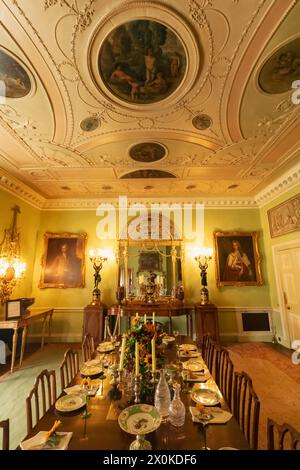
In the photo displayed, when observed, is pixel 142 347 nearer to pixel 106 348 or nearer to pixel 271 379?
pixel 106 348

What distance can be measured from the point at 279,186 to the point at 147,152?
11.4 ft

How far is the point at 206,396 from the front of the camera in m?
1.72

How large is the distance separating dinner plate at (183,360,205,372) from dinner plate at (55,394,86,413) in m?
1.12

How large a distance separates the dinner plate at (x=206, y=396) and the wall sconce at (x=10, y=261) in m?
4.60

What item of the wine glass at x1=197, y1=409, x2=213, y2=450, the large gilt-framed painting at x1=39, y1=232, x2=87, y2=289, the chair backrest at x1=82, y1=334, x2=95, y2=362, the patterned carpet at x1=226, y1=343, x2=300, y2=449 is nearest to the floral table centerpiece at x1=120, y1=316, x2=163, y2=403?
the wine glass at x1=197, y1=409, x2=213, y2=450

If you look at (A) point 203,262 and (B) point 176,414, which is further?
(A) point 203,262

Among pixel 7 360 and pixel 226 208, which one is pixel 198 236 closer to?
pixel 226 208

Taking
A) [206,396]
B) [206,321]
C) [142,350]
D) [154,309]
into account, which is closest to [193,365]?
[206,396]

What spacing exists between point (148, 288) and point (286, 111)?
4.60 meters

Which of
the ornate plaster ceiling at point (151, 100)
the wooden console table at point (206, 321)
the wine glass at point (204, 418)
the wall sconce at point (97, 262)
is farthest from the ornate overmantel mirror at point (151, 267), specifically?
the wine glass at point (204, 418)

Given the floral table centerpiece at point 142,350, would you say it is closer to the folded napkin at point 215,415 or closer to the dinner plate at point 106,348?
the folded napkin at point 215,415

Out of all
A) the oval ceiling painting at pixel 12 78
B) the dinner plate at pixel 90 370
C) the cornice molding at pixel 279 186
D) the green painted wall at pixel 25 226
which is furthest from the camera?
the green painted wall at pixel 25 226

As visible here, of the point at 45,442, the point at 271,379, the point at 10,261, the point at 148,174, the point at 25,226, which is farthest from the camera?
the point at 25,226

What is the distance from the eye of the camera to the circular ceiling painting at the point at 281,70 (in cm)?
228
